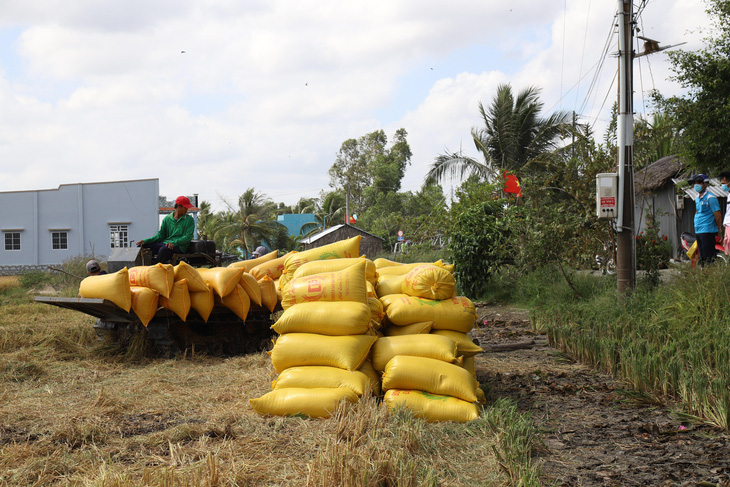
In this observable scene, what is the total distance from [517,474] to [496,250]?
8.09 m

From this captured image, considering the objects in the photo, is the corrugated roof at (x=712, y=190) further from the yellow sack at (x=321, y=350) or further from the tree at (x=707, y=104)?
the yellow sack at (x=321, y=350)

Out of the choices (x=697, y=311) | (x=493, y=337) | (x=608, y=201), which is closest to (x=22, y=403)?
(x=493, y=337)

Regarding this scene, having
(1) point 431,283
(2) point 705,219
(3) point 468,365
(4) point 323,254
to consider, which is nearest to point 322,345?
(1) point 431,283

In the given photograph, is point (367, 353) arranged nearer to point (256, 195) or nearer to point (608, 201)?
point (608, 201)

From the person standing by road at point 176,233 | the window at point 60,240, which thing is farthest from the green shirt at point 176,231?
the window at point 60,240

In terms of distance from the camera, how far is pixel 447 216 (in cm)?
1323

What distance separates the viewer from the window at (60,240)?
3058 centimetres

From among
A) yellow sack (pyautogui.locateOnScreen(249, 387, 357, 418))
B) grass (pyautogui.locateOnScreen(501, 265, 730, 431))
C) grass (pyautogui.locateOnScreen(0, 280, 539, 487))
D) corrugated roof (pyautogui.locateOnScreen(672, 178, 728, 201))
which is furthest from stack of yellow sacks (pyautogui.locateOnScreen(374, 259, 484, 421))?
corrugated roof (pyautogui.locateOnScreen(672, 178, 728, 201))

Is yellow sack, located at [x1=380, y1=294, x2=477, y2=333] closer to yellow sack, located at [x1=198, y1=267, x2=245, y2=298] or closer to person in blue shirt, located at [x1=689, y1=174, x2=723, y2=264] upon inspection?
yellow sack, located at [x1=198, y1=267, x2=245, y2=298]

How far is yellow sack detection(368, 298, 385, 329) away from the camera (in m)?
4.90

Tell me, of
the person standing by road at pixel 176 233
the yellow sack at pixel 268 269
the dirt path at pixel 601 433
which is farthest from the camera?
the person standing by road at pixel 176 233

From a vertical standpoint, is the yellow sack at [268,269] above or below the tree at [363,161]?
below

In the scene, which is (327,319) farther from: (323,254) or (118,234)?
(118,234)

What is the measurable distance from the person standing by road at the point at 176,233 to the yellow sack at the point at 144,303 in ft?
3.85
